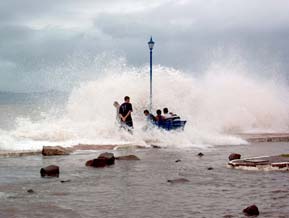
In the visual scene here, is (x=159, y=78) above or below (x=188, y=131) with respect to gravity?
above

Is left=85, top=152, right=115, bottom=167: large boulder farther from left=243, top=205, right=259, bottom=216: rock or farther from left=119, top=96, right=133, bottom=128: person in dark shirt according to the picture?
left=119, top=96, right=133, bottom=128: person in dark shirt

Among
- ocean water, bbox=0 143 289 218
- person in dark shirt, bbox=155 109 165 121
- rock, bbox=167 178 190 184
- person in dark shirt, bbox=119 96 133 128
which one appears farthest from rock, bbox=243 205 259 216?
person in dark shirt, bbox=155 109 165 121

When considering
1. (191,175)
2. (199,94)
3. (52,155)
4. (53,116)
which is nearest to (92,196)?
(191,175)

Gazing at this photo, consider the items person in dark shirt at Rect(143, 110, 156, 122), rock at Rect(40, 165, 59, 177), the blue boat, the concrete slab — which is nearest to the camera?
rock at Rect(40, 165, 59, 177)

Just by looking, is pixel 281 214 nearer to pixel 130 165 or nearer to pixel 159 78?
pixel 130 165

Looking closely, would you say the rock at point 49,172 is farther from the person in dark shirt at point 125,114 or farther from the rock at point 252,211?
the person in dark shirt at point 125,114

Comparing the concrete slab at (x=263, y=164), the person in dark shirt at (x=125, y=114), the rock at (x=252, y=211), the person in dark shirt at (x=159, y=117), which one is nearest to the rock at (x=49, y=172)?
the concrete slab at (x=263, y=164)

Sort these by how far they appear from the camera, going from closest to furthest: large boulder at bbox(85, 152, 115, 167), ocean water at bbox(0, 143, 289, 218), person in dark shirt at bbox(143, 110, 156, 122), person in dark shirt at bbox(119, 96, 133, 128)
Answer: ocean water at bbox(0, 143, 289, 218)
large boulder at bbox(85, 152, 115, 167)
person in dark shirt at bbox(119, 96, 133, 128)
person in dark shirt at bbox(143, 110, 156, 122)

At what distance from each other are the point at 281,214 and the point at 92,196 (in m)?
3.94

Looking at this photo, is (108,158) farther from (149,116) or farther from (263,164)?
(149,116)

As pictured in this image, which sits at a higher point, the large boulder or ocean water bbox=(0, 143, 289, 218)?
the large boulder

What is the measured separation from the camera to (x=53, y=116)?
114 feet

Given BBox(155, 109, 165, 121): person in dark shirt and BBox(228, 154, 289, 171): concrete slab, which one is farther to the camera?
BBox(155, 109, 165, 121): person in dark shirt

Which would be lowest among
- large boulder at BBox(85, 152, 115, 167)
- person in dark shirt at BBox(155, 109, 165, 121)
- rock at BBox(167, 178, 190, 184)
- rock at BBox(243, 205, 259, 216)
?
rock at BBox(243, 205, 259, 216)
